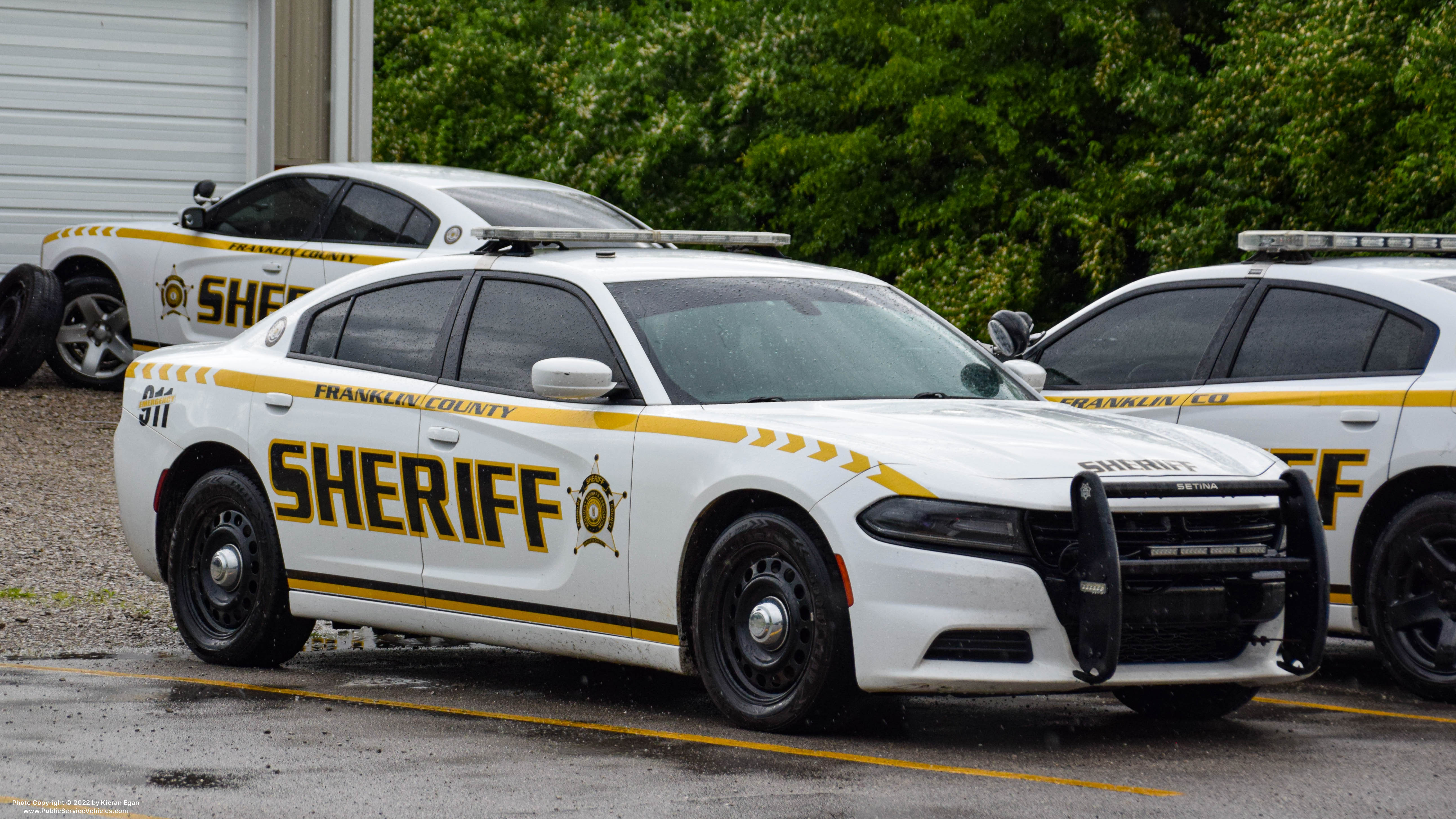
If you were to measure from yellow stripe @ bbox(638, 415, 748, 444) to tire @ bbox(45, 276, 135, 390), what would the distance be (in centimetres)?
904

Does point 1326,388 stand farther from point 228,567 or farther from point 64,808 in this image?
point 64,808

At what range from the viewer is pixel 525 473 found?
276 inches

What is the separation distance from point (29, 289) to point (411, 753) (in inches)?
390

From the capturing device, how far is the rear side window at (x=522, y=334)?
715 cm

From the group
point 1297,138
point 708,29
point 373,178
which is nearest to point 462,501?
point 373,178

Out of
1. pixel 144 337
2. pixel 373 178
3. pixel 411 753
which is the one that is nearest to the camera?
pixel 411 753

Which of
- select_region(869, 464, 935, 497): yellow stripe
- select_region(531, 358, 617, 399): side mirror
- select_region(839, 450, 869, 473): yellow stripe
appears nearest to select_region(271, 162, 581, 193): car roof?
select_region(531, 358, 617, 399): side mirror

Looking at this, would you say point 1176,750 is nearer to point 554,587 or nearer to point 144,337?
point 554,587

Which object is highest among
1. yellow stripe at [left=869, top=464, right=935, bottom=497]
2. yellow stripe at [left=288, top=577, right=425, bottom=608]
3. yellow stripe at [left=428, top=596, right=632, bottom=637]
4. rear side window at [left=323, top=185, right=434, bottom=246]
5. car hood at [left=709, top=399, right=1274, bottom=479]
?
rear side window at [left=323, top=185, right=434, bottom=246]

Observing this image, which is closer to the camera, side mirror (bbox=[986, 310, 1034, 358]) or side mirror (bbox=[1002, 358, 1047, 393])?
side mirror (bbox=[1002, 358, 1047, 393])

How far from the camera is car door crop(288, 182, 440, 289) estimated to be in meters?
12.7

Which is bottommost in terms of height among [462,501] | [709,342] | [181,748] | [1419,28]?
[181,748]

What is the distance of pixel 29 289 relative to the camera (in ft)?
48.6

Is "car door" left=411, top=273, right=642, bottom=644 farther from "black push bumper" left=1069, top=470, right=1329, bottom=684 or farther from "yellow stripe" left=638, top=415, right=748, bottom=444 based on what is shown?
"black push bumper" left=1069, top=470, right=1329, bottom=684
